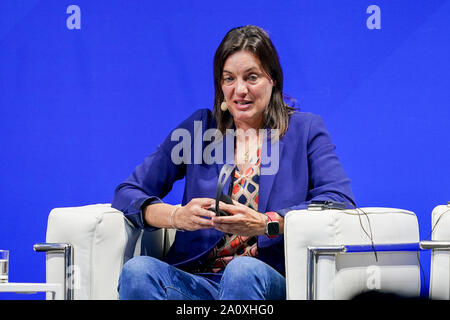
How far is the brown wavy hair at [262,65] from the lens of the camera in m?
2.18

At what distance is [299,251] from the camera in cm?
183

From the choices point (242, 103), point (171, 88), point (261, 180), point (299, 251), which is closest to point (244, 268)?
point (299, 251)

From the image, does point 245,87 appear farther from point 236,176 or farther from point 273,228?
point 273,228

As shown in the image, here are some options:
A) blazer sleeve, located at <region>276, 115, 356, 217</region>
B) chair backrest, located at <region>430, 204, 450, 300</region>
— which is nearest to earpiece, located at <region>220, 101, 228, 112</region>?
blazer sleeve, located at <region>276, 115, 356, 217</region>

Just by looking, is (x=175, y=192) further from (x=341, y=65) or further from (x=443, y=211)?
(x=443, y=211)

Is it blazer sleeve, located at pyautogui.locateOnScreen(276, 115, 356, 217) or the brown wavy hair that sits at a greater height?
the brown wavy hair

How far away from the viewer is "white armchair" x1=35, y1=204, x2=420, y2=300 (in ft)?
6.01

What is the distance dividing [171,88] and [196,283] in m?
1.22

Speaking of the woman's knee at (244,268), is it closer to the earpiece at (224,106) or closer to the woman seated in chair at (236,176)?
the woman seated in chair at (236,176)

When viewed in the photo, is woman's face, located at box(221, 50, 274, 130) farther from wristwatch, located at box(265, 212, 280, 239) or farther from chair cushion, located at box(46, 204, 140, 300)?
chair cushion, located at box(46, 204, 140, 300)

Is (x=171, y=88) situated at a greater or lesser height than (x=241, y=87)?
greater

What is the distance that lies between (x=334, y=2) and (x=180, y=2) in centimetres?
67

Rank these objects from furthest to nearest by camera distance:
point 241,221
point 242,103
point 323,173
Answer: point 242,103, point 323,173, point 241,221

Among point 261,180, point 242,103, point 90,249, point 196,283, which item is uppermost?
point 242,103
